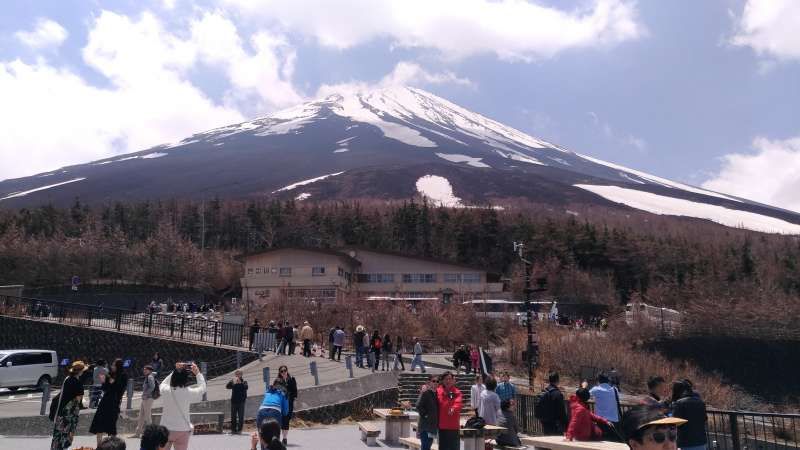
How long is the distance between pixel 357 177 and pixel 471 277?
7160 cm

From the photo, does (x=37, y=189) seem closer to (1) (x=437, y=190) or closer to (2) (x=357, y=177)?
(2) (x=357, y=177)

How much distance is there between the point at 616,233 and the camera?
68000 mm

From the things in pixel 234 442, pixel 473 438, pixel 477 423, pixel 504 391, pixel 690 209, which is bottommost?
pixel 234 442

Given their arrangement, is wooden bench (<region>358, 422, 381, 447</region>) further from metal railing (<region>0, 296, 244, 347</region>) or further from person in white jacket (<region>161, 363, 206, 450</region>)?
metal railing (<region>0, 296, 244, 347</region>)

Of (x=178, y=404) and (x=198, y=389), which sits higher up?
(x=198, y=389)

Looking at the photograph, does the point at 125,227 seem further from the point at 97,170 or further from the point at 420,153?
the point at 97,170

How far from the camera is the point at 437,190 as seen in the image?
401 feet

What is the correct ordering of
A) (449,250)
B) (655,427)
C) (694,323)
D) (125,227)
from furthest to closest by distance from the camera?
1. (125,227)
2. (449,250)
3. (694,323)
4. (655,427)

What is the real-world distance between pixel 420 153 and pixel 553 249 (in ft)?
339

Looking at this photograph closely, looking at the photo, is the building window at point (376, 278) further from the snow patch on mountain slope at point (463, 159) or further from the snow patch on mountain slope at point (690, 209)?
the snow patch on mountain slope at point (463, 159)

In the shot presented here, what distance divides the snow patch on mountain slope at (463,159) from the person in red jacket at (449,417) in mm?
144447

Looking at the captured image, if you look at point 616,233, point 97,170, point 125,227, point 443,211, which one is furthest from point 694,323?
point 97,170

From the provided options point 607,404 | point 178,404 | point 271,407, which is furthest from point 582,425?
point 178,404

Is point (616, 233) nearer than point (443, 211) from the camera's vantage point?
Yes
